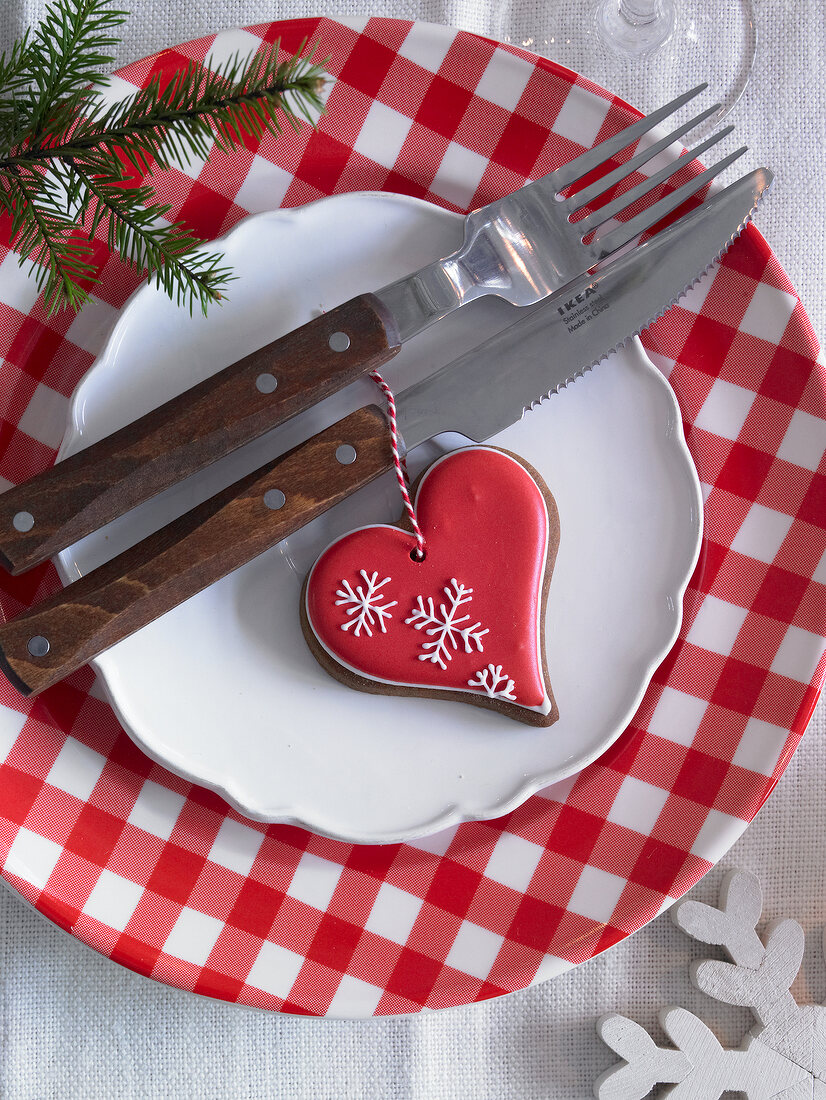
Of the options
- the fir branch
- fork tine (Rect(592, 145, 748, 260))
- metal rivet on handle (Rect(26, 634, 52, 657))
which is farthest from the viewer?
fork tine (Rect(592, 145, 748, 260))

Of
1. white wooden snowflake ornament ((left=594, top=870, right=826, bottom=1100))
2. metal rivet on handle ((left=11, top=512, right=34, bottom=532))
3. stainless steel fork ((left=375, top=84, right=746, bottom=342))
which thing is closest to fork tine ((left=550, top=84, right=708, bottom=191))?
stainless steel fork ((left=375, top=84, right=746, bottom=342))

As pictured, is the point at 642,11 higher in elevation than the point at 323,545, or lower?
higher

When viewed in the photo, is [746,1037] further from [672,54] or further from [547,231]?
[672,54]

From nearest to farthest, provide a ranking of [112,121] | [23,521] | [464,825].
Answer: [112,121], [23,521], [464,825]

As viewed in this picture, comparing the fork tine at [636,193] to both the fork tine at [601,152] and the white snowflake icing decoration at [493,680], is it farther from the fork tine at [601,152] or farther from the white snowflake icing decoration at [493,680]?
the white snowflake icing decoration at [493,680]

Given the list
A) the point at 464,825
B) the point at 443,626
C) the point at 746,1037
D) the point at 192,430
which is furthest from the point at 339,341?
the point at 746,1037

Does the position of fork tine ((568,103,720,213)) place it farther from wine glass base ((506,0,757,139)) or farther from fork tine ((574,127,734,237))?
wine glass base ((506,0,757,139))

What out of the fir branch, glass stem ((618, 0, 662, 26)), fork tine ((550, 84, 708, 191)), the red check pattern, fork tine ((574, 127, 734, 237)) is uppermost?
glass stem ((618, 0, 662, 26))

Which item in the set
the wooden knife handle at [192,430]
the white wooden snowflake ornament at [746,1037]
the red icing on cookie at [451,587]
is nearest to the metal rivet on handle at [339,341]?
the wooden knife handle at [192,430]
